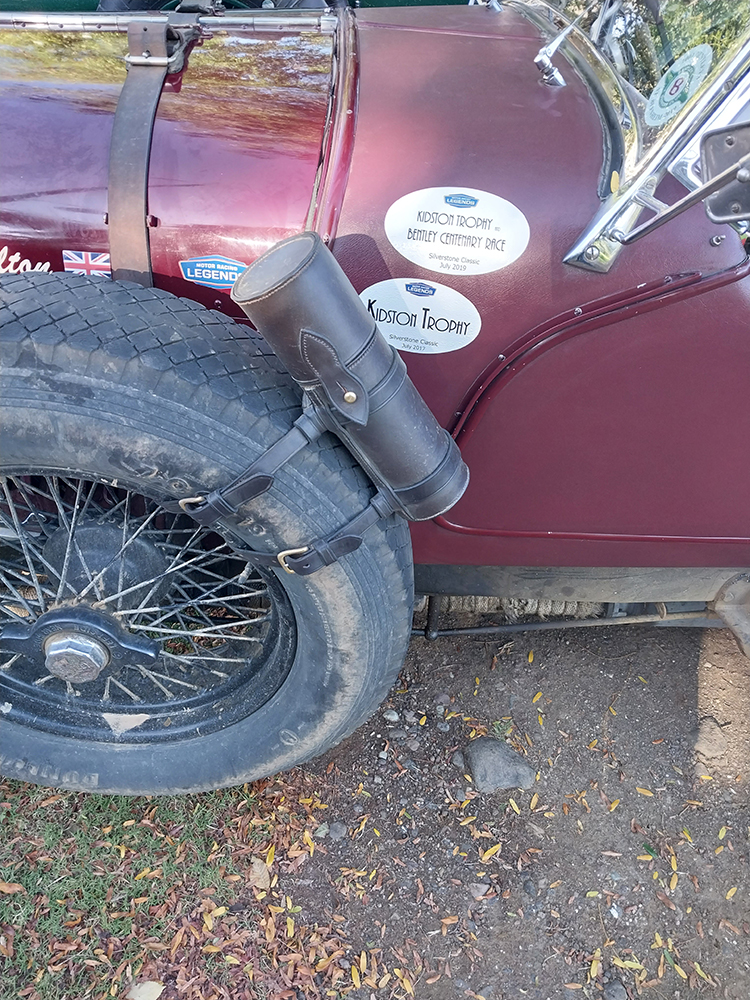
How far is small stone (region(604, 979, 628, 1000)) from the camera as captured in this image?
1929 millimetres

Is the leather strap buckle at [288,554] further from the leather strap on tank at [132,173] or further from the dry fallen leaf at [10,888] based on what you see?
the dry fallen leaf at [10,888]

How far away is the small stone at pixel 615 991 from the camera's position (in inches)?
75.9

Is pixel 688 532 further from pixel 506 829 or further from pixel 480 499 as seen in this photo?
pixel 506 829

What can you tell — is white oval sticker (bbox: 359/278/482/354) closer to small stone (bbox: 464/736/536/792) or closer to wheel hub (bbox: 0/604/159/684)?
wheel hub (bbox: 0/604/159/684)

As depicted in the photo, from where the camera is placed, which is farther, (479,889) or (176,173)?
(479,889)

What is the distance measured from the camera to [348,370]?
1.37 meters

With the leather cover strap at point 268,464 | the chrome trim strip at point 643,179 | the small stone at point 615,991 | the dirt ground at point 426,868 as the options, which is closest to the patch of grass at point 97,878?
the dirt ground at point 426,868

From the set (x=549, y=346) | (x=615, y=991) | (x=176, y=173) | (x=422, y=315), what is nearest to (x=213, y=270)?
(x=176, y=173)

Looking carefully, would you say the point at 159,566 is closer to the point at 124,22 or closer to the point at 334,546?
the point at 334,546

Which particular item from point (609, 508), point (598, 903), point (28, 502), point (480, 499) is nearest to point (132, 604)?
point (28, 502)

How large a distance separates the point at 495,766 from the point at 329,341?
1.57 metres

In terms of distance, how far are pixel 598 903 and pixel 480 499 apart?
121cm

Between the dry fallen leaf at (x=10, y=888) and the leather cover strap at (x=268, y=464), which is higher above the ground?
the leather cover strap at (x=268, y=464)

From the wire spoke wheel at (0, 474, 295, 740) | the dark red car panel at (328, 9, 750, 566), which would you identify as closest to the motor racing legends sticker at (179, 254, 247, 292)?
the dark red car panel at (328, 9, 750, 566)
